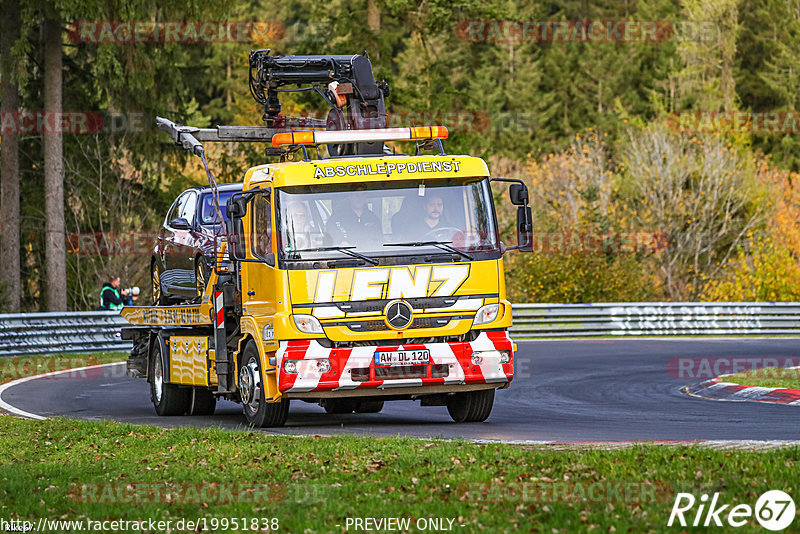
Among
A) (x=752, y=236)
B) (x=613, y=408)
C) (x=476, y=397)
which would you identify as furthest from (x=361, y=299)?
(x=752, y=236)

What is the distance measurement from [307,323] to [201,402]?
4.35 metres

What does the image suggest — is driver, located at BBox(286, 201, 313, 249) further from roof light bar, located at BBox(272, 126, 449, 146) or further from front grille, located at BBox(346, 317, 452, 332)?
roof light bar, located at BBox(272, 126, 449, 146)

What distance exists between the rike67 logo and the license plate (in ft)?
18.2

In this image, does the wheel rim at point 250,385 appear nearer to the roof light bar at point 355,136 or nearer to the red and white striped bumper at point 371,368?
the red and white striped bumper at point 371,368

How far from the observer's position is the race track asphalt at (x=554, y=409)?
509 inches

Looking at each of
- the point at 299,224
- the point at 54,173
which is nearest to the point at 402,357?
the point at 299,224

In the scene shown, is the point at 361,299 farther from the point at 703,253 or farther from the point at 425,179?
the point at 703,253

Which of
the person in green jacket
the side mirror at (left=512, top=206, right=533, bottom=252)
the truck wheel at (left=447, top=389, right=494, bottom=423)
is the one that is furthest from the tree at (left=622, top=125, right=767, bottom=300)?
the side mirror at (left=512, top=206, right=533, bottom=252)

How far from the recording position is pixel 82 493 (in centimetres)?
929

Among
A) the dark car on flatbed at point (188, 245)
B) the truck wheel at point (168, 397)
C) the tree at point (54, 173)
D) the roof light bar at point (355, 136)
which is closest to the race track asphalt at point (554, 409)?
the truck wheel at point (168, 397)

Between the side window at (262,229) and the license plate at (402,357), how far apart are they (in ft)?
4.93

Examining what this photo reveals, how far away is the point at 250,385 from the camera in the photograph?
14.3m

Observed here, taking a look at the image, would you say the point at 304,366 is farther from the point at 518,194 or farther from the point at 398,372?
the point at 518,194

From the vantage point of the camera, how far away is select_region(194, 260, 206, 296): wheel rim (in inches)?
625
